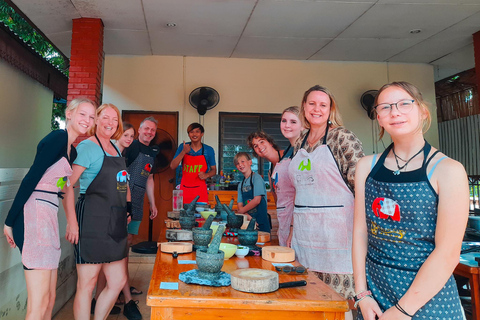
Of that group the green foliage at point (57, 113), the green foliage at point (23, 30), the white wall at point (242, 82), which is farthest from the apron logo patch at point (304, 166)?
the green foliage at point (57, 113)

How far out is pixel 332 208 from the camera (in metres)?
1.63

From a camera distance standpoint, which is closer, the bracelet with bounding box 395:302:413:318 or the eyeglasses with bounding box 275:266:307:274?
the bracelet with bounding box 395:302:413:318

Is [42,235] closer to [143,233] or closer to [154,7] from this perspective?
[154,7]

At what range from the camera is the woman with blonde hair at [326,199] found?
1599mm

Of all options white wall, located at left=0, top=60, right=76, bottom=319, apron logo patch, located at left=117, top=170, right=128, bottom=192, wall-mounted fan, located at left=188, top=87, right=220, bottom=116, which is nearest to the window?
wall-mounted fan, located at left=188, top=87, right=220, bottom=116

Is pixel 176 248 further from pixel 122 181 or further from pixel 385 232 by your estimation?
pixel 385 232

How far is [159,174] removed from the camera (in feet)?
19.2

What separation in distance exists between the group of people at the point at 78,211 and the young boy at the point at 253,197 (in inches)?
51.9

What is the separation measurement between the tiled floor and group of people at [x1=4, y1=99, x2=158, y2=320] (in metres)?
0.91

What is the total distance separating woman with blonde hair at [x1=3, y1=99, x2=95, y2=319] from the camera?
1.73 meters

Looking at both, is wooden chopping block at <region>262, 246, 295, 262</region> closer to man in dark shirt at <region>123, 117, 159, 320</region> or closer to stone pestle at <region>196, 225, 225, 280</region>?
stone pestle at <region>196, 225, 225, 280</region>

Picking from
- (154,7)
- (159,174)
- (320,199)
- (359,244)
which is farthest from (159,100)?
(359,244)

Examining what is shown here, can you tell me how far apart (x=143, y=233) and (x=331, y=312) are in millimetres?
5198

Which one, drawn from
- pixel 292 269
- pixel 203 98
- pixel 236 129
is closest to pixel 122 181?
pixel 292 269
